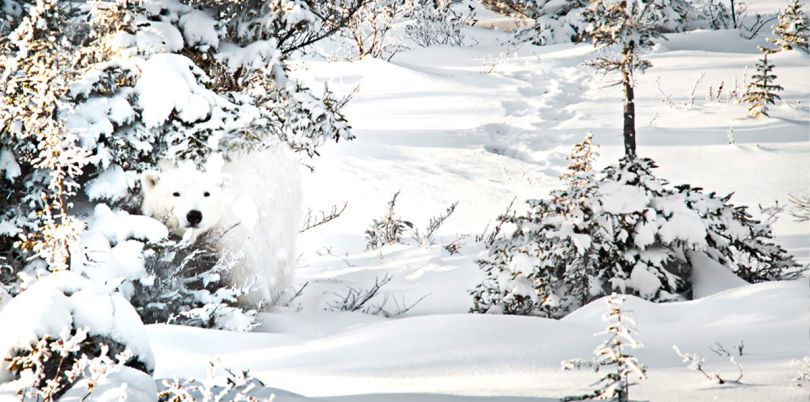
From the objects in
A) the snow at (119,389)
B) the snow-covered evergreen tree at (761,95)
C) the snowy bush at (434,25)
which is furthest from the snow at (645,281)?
the snowy bush at (434,25)

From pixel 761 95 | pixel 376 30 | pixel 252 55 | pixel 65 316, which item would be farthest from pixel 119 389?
pixel 376 30

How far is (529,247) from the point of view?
16.6 ft

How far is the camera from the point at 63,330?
6.27 feet

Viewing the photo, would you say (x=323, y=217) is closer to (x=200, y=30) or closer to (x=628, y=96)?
(x=200, y=30)

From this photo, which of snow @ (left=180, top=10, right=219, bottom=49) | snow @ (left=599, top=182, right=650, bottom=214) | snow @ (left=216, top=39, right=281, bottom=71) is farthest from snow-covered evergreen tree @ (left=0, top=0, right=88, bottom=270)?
snow @ (left=599, top=182, right=650, bottom=214)

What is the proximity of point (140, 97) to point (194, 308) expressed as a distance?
149cm

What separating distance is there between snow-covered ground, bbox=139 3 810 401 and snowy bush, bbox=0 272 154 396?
494 millimetres

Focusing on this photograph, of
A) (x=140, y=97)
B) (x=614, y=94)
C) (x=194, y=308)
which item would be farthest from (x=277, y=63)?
(x=614, y=94)

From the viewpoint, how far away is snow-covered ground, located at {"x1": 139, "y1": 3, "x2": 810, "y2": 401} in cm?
277

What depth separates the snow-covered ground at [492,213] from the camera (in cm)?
276

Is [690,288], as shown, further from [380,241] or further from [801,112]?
[801,112]

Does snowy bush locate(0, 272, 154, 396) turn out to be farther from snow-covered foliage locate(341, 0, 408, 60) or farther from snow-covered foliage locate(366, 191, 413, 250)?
snow-covered foliage locate(341, 0, 408, 60)

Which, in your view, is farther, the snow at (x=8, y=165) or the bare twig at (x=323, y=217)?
the bare twig at (x=323, y=217)

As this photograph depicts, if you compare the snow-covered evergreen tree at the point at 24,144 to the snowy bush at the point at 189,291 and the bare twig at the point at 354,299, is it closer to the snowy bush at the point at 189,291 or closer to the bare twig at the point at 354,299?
the snowy bush at the point at 189,291
